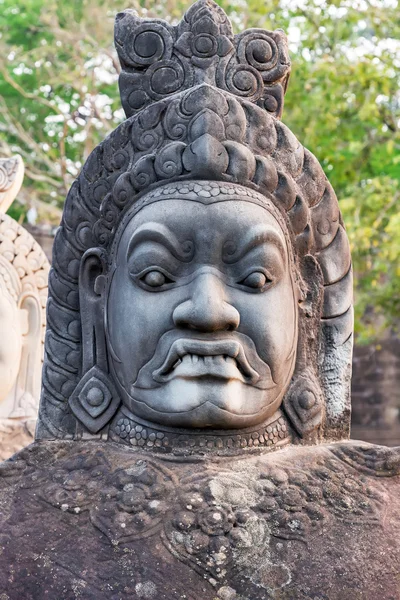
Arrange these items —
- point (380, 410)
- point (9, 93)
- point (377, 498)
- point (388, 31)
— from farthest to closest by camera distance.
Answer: point (9, 93) → point (380, 410) → point (388, 31) → point (377, 498)

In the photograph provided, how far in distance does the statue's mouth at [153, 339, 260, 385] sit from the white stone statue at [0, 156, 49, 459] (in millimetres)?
2555

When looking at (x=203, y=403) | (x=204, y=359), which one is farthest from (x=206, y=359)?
(x=203, y=403)

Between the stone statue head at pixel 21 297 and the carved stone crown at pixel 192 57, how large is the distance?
2.36 m

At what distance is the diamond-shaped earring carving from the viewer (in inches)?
119

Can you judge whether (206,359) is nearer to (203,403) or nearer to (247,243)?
(203,403)

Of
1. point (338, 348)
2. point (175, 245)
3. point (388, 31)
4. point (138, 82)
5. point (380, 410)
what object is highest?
point (388, 31)

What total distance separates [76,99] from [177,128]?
9.92 m

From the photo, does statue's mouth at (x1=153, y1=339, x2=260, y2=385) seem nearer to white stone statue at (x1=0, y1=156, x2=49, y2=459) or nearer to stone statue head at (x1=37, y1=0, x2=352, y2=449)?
stone statue head at (x1=37, y1=0, x2=352, y2=449)

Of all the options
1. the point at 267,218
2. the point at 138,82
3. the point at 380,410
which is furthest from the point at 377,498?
the point at 380,410

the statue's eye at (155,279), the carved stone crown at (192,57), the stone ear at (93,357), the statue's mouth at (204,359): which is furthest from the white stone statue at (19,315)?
the statue's mouth at (204,359)

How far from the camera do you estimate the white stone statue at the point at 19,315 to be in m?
5.27

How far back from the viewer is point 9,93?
1355cm

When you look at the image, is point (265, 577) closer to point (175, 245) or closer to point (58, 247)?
point (175, 245)

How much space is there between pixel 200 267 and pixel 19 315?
2.80m
